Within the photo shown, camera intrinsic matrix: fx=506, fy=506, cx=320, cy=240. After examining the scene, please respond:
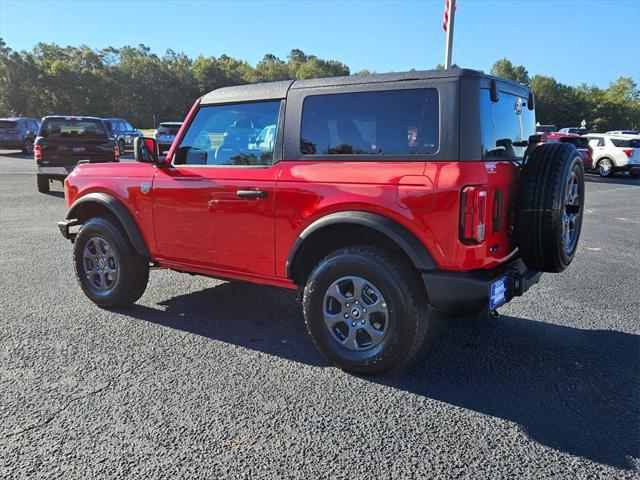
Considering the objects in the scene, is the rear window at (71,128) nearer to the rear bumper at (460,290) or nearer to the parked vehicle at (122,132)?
the rear bumper at (460,290)

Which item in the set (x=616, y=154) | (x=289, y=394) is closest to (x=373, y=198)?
(x=289, y=394)

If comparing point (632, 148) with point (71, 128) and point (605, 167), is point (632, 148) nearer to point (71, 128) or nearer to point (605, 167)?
point (605, 167)

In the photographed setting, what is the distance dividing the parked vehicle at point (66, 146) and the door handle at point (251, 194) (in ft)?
30.6

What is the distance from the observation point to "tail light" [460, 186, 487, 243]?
2.82m

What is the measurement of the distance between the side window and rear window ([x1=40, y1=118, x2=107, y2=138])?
30.1 ft

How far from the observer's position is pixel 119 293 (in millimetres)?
4383

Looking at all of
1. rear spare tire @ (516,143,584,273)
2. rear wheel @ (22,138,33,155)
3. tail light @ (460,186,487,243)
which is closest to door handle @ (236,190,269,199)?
tail light @ (460,186,487,243)

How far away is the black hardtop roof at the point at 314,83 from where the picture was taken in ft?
9.90

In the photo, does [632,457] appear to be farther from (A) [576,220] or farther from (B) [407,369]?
(A) [576,220]

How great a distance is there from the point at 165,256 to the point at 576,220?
10.5 feet

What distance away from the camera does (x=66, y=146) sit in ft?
38.4

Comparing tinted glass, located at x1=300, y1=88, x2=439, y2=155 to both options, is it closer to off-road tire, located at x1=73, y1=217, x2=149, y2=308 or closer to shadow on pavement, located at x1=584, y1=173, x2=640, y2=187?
off-road tire, located at x1=73, y1=217, x2=149, y2=308

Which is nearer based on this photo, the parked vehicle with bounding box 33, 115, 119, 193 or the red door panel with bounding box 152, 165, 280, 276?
the red door panel with bounding box 152, 165, 280, 276

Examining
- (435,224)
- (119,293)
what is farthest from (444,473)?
(119,293)
